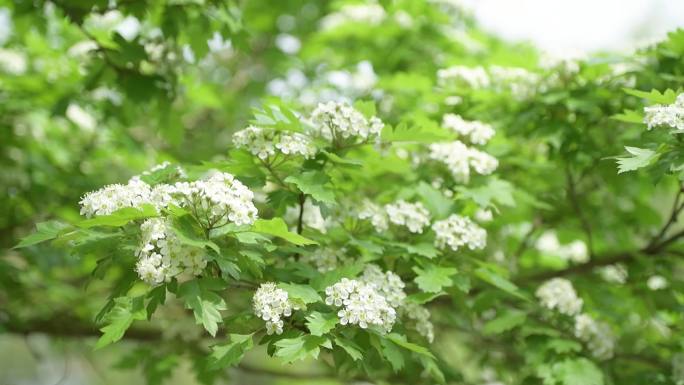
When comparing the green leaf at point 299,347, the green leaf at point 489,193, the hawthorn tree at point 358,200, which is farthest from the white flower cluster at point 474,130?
the green leaf at point 299,347

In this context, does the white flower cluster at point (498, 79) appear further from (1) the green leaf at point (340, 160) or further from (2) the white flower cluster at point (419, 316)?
(2) the white flower cluster at point (419, 316)

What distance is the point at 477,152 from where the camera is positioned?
3613mm

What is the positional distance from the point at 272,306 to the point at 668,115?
186 cm

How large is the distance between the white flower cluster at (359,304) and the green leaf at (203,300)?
17.5 inches

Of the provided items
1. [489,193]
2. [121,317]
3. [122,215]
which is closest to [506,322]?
[489,193]

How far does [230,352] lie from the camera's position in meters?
2.55

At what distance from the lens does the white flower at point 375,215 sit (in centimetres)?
324

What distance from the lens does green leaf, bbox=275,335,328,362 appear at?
241 cm

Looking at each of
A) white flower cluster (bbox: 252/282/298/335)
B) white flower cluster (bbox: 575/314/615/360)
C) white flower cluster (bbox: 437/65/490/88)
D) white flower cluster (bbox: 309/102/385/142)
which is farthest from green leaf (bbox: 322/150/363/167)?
white flower cluster (bbox: 575/314/615/360)

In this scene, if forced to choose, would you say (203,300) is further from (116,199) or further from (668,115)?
(668,115)

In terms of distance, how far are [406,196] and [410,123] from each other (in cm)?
82

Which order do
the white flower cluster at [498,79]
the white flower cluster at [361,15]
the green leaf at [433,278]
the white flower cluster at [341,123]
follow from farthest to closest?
the white flower cluster at [361,15] < the white flower cluster at [498,79] < the white flower cluster at [341,123] < the green leaf at [433,278]

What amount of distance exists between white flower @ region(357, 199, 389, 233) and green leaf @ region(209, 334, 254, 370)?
3.06 feet

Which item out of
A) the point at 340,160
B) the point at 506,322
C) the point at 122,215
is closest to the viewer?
the point at 122,215
